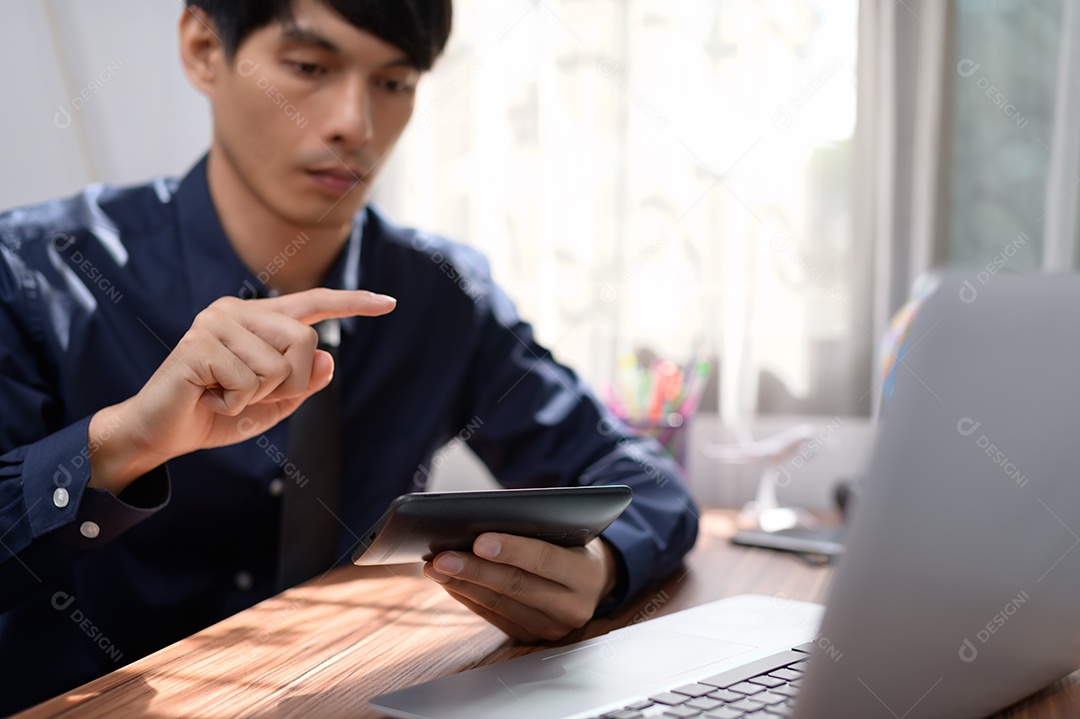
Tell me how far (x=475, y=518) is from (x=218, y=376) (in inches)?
11.7

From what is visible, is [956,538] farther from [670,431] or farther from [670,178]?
[670,178]

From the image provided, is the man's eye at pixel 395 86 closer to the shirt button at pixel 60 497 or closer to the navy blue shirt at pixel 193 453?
the navy blue shirt at pixel 193 453

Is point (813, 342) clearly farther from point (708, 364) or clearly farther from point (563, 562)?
point (563, 562)

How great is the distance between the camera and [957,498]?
447 mm

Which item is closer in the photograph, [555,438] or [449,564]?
[449,564]

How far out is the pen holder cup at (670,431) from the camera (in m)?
1.48

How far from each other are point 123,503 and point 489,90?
1262 millimetres

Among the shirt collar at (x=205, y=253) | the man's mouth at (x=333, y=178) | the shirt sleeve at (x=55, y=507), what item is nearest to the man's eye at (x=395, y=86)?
the man's mouth at (x=333, y=178)

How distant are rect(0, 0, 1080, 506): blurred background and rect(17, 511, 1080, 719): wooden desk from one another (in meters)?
0.70

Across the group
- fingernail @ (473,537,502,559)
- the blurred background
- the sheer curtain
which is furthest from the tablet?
the sheer curtain

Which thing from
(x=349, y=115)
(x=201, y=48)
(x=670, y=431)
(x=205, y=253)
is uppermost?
(x=201, y=48)

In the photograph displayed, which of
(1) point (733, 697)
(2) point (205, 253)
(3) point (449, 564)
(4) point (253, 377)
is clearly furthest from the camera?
(2) point (205, 253)

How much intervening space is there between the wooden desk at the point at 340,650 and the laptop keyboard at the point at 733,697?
0.15 metres

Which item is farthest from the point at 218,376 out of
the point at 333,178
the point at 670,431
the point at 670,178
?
the point at 670,178
